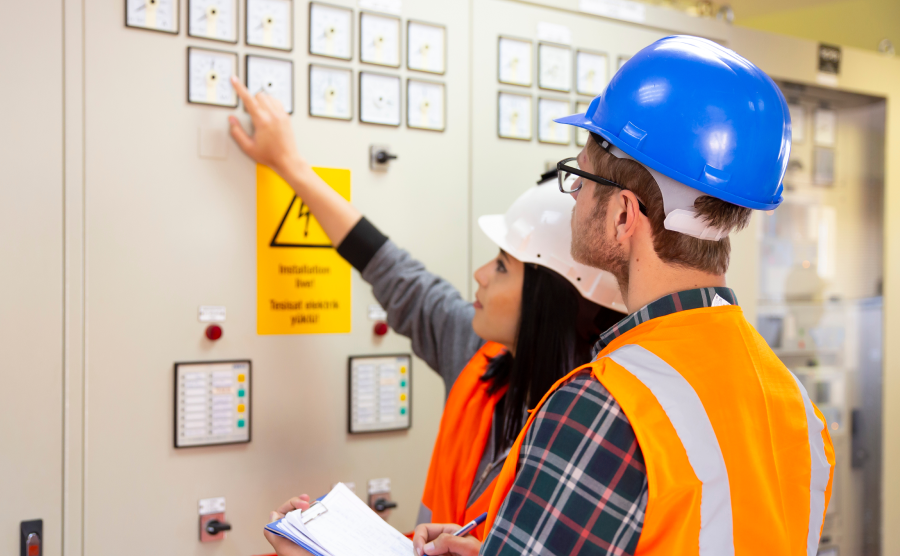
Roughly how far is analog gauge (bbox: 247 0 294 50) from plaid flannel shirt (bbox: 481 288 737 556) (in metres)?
1.18

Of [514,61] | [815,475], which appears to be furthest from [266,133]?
[815,475]

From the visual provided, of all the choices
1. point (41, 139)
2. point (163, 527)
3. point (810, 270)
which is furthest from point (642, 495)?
point (810, 270)

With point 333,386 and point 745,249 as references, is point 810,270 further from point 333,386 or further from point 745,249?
point 333,386

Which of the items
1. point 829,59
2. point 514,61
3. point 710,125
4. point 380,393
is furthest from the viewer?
point 829,59

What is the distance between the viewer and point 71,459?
1387 millimetres

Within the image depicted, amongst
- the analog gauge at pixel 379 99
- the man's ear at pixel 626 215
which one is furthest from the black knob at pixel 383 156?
the man's ear at pixel 626 215

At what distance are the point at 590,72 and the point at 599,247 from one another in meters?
1.20

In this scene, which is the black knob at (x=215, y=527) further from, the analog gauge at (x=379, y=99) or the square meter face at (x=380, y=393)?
the analog gauge at (x=379, y=99)

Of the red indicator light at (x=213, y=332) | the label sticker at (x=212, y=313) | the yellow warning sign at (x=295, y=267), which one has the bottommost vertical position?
the red indicator light at (x=213, y=332)

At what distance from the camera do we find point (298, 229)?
1.61 m

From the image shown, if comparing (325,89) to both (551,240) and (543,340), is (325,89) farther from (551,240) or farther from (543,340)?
(543,340)

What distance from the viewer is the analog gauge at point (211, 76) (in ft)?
4.87

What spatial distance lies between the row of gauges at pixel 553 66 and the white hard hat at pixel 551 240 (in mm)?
505

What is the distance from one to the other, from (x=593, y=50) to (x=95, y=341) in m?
1.58
